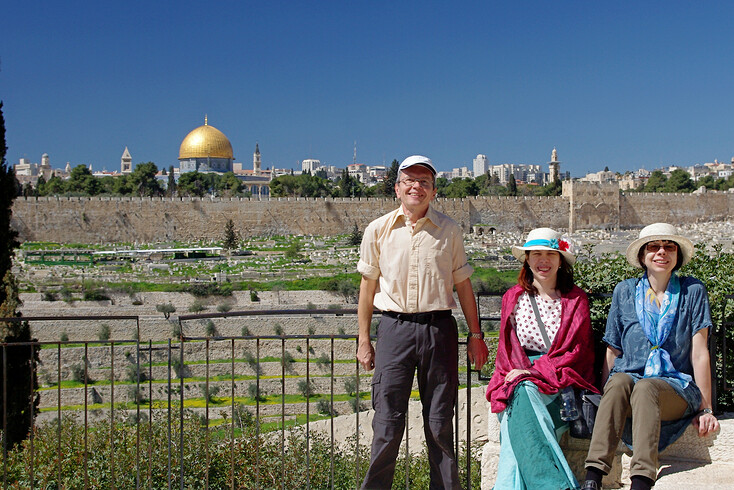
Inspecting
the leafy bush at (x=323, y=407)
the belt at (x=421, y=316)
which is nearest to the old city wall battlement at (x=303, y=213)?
the leafy bush at (x=323, y=407)

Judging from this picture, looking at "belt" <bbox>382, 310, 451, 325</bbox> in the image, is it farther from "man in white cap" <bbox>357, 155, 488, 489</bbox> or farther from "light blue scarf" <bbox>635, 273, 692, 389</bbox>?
"light blue scarf" <bbox>635, 273, 692, 389</bbox>

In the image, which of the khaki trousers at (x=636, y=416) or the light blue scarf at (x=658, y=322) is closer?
the khaki trousers at (x=636, y=416)

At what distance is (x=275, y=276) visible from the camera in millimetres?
17734

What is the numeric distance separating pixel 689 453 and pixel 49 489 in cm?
286

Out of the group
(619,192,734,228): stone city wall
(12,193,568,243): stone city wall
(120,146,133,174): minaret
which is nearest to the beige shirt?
(12,193,568,243): stone city wall

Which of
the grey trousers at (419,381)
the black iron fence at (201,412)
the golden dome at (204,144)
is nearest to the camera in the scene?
the grey trousers at (419,381)

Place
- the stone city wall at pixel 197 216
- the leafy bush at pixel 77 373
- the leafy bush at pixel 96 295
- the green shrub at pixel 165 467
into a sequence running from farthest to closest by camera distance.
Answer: the stone city wall at pixel 197 216 < the leafy bush at pixel 96 295 < the leafy bush at pixel 77 373 < the green shrub at pixel 165 467

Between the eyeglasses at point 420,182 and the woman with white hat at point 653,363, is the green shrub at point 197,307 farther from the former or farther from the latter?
the woman with white hat at point 653,363

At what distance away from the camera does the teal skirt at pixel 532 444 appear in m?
2.00

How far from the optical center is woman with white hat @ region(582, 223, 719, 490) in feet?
6.51

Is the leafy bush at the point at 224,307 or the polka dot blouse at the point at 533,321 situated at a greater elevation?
the polka dot blouse at the point at 533,321

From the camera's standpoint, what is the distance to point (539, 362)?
214 cm

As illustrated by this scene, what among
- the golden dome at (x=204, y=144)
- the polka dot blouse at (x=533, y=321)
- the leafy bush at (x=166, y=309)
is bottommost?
the leafy bush at (x=166, y=309)

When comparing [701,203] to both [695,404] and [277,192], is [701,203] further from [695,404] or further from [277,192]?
[695,404]
